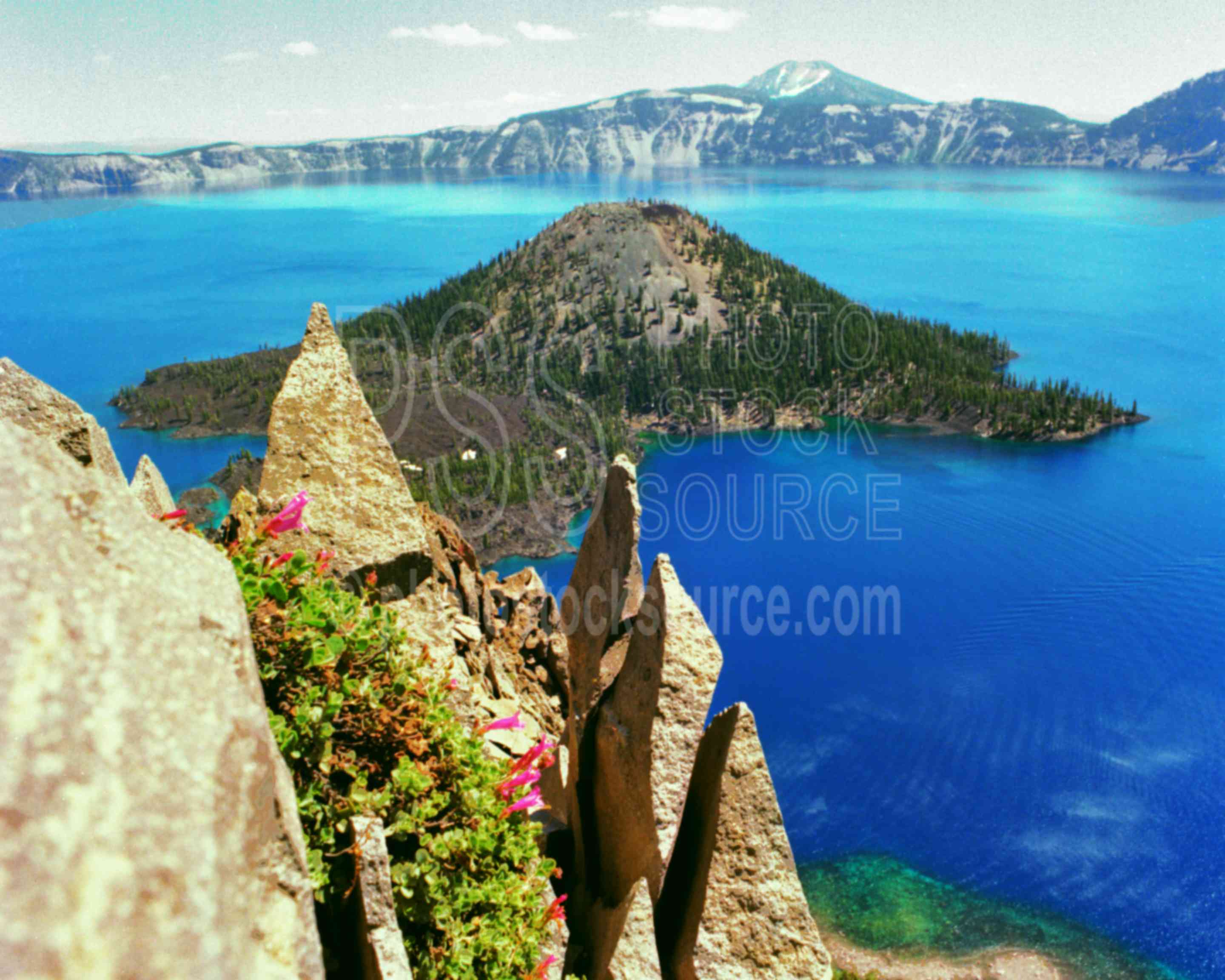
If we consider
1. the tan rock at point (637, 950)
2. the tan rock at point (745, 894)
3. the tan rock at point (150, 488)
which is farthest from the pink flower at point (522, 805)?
the tan rock at point (150, 488)

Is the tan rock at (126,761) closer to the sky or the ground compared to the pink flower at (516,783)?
closer to the sky

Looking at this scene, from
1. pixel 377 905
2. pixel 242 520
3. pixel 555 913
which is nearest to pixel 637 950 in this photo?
pixel 555 913

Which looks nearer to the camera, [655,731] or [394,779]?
[394,779]

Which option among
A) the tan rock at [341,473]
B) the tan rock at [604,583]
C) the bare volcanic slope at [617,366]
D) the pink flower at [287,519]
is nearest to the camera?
the pink flower at [287,519]

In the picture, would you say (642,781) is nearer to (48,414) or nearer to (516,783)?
(516,783)

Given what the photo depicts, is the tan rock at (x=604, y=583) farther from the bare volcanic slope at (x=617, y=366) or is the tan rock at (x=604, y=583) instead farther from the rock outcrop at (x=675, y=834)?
the bare volcanic slope at (x=617, y=366)

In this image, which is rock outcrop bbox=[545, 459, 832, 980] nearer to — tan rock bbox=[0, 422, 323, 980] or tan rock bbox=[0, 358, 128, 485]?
tan rock bbox=[0, 358, 128, 485]

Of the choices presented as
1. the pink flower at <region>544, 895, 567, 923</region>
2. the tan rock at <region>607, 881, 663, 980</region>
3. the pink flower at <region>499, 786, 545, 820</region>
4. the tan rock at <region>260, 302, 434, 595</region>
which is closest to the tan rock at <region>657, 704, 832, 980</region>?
the tan rock at <region>607, 881, 663, 980</region>
